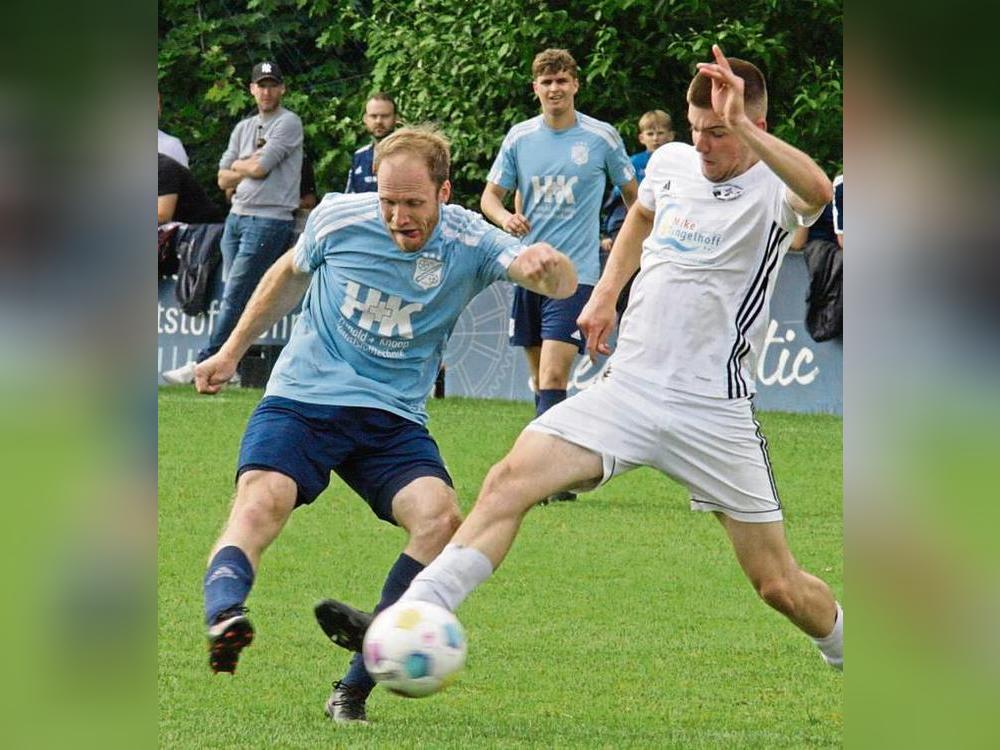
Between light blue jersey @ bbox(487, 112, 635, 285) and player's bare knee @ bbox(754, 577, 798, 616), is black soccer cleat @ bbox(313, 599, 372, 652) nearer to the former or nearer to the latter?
player's bare knee @ bbox(754, 577, 798, 616)

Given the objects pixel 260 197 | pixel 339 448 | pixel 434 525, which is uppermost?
pixel 260 197

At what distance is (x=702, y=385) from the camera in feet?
16.4

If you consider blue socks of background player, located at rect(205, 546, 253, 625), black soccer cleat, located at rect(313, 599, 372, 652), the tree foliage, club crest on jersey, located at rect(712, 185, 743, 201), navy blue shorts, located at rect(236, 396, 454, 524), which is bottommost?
black soccer cleat, located at rect(313, 599, 372, 652)

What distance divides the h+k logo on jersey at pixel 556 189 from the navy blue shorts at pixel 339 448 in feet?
19.0

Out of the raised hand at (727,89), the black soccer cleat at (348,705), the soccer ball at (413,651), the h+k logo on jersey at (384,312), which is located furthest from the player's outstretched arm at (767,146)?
the black soccer cleat at (348,705)

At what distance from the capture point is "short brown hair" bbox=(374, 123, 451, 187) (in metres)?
5.02

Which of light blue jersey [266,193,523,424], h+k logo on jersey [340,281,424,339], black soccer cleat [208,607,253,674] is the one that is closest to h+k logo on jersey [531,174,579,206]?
light blue jersey [266,193,523,424]

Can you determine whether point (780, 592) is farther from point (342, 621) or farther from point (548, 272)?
point (342, 621)

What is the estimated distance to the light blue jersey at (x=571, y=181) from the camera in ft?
35.3

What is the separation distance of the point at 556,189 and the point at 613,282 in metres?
5.33

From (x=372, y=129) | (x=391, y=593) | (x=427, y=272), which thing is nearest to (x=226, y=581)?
(x=391, y=593)

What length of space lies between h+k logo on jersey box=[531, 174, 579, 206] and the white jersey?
5531mm
